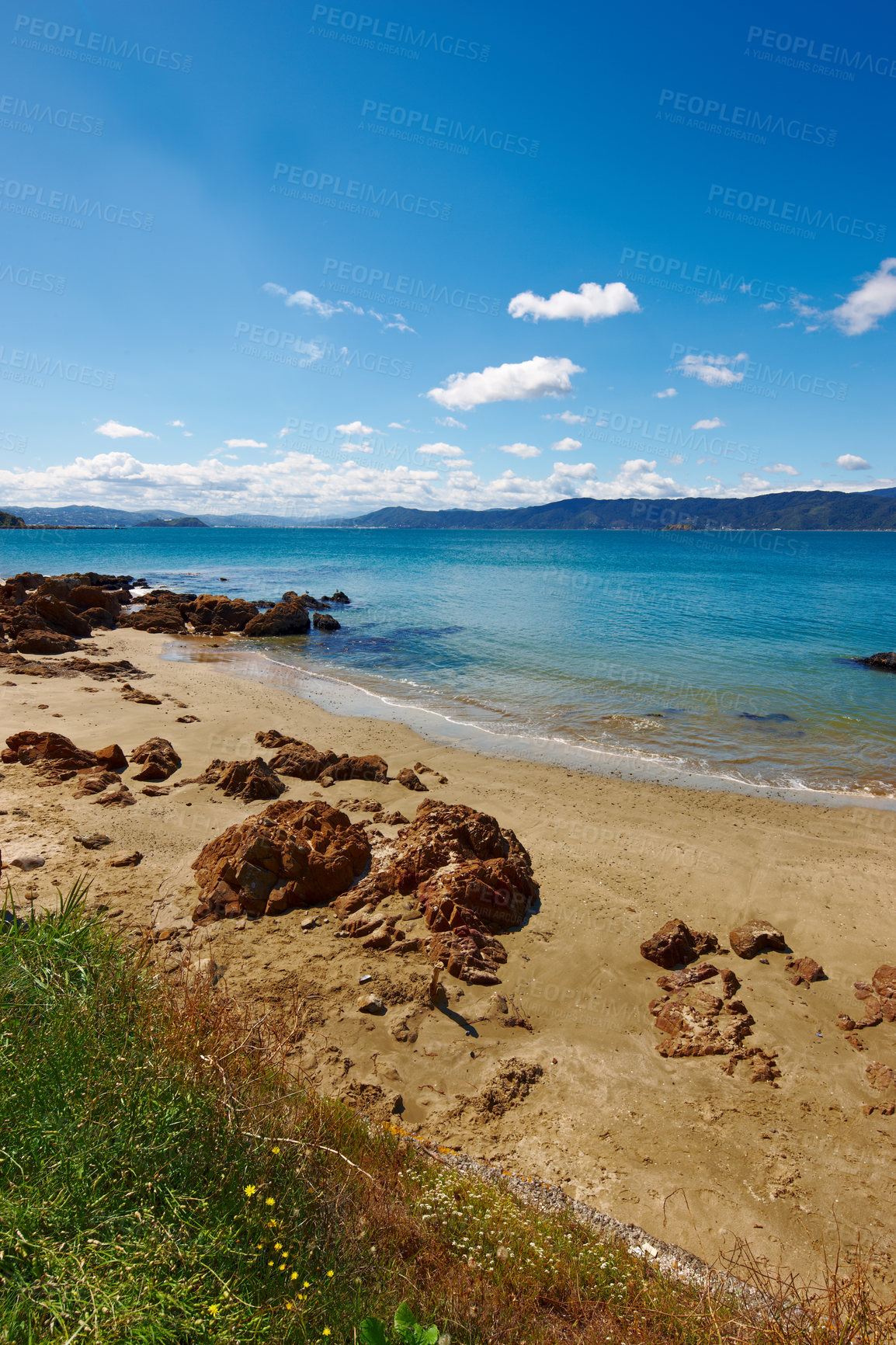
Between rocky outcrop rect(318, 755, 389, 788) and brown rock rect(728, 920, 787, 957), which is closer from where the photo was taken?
brown rock rect(728, 920, 787, 957)

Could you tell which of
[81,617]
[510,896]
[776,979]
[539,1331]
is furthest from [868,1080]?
[81,617]

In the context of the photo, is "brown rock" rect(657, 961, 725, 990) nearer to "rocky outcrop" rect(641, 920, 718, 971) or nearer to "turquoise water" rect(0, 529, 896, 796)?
"rocky outcrop" rect(641, 920, 718, 971)

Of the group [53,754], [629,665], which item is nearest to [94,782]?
[53,754]

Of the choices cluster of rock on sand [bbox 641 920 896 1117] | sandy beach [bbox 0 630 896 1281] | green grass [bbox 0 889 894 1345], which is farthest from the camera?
cluster of rock on sand [bbox 641 920 896 1117]

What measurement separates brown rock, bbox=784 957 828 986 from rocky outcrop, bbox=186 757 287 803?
Result: 27.0 feet

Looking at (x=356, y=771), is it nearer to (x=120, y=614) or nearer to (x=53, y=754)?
(x=53, y=754)

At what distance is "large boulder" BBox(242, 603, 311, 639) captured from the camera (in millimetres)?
32125

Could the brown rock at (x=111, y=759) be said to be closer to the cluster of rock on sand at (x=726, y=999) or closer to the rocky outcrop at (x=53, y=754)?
the rocky outcrop at (x=53, y=754)

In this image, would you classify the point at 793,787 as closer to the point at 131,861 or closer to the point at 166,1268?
the point at 131,861

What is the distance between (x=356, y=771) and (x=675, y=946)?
21.9 ft

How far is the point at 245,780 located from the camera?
425 inches

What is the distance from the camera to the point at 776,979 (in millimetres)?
6961

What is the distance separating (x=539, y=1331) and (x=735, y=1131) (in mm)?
2950

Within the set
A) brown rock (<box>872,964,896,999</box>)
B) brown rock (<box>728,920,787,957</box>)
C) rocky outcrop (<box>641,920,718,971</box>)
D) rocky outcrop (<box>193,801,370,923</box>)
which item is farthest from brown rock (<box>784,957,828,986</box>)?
rocky outcrop (<box>193,801,370,923</box>)
